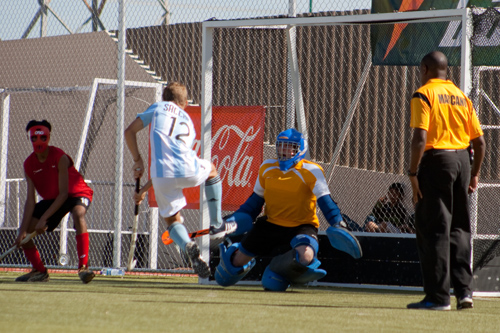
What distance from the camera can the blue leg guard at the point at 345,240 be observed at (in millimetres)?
6266

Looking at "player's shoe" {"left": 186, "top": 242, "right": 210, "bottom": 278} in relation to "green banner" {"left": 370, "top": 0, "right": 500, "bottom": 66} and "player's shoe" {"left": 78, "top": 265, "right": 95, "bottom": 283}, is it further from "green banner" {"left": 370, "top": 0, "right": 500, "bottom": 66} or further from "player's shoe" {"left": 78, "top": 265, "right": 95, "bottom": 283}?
"green banner" {"left": 370, "top": 0, "right": 500, "bottom": 66}

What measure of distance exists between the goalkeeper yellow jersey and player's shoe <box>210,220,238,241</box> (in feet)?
1.36

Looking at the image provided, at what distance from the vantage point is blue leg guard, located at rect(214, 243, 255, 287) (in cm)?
671

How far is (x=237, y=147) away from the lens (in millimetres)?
7973

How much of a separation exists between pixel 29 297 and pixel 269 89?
Answer: 8038 millimetres

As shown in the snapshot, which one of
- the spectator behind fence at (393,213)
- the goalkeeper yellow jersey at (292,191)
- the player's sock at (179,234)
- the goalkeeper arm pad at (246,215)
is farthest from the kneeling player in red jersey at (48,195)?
the spectator behind fence at (393,213)

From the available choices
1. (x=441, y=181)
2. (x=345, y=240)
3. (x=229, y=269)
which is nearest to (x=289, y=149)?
(x=345, y=240)

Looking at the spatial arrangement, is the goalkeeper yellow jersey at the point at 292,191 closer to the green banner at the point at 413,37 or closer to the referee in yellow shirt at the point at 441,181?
the referee in yellow shirt at the point at 441,181

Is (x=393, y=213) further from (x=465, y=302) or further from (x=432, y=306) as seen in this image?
(x=432, y=306)

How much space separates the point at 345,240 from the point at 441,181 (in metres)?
1.44

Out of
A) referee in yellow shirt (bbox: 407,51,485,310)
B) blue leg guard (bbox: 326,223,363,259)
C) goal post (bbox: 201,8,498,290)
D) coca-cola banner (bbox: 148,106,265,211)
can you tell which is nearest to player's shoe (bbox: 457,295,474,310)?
referee in yellow shirt (bbox: 407,51,485,310)

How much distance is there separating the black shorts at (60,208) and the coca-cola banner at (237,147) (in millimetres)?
1551

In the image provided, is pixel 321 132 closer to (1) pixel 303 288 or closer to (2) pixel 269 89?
(2) pixel 269 89

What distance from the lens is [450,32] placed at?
7.65 meters
